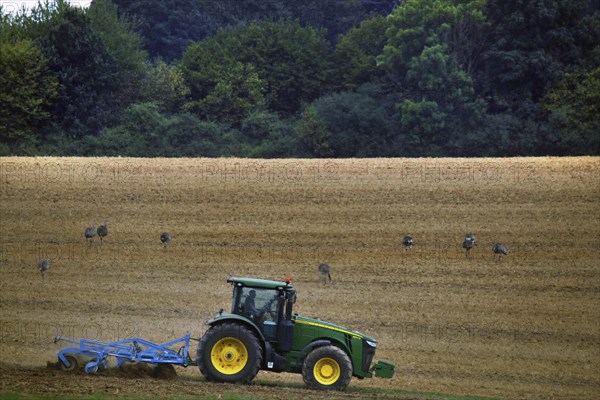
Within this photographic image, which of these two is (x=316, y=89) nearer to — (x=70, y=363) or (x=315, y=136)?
(x=315, y=136)

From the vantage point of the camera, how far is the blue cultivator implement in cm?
1827

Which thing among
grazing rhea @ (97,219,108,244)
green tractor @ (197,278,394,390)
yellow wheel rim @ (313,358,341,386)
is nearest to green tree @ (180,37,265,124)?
grazing rhea @ (97,219,108,244)

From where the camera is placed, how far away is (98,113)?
5509cm

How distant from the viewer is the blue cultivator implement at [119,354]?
18266 millimetres

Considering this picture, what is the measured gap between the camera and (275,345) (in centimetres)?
1855

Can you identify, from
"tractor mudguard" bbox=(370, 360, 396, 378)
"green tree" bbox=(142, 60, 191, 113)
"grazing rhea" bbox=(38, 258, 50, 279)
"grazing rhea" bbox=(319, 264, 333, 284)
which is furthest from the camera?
"green tree" bbox=(142, 60, 191, 113)

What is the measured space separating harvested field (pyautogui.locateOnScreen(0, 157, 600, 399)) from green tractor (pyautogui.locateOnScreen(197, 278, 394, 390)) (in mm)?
523

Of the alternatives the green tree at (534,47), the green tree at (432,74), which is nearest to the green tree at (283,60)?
the green tree at (432,74)

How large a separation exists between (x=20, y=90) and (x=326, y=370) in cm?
3825

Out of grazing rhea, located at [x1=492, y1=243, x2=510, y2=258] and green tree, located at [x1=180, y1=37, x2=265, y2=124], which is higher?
green tree, located at [x1=180, y1=37, x2=265, y2=124]

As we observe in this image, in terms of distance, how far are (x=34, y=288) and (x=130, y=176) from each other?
10830 millimetres

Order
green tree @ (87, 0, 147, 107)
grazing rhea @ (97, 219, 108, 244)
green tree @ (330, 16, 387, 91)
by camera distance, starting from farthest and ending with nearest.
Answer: green tree @ (330, 16, 387, 91) → green tree @ (87, 0, 147, 107) → grazing rhea @ (97, 219, 108, 244)

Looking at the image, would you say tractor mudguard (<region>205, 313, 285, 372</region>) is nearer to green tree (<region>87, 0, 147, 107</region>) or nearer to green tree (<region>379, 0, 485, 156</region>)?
green tree (<region>379, 0, 485, 156</region>)

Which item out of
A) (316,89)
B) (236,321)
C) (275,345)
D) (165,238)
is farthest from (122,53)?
(275,345)
